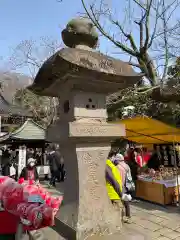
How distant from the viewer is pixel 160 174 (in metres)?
7.40

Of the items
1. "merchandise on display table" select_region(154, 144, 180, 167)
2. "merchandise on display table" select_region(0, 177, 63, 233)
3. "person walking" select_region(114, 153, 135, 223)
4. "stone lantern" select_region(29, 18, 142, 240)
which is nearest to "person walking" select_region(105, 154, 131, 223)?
"stone lantern" select_region(29, 18, 142, 240)

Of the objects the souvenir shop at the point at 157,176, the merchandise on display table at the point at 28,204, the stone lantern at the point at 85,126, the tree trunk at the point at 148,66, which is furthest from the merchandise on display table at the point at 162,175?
the merchandise on display table at the point at 28,204

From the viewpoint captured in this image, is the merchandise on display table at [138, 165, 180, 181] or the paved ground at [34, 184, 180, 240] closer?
the paved ground at [34, 184, 180, 240]

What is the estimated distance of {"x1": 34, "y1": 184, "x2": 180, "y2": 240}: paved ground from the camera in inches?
144

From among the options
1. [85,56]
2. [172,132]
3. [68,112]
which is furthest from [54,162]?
[85,56]

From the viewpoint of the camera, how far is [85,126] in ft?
11.7

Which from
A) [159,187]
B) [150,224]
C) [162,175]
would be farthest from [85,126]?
[162,175]

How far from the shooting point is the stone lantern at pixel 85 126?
3.46m

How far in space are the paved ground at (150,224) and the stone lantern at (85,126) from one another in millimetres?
257

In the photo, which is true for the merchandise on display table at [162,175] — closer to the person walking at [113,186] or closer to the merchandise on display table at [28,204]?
the person walking at [113,186]

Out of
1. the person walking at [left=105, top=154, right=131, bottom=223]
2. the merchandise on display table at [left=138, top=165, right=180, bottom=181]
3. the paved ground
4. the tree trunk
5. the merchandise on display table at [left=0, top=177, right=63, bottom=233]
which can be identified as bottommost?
the paved ground

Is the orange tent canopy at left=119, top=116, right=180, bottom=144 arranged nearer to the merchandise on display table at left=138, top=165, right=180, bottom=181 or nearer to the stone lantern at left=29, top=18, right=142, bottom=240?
the merchandise on display table at left=138, top=165, right=180, bottom=181

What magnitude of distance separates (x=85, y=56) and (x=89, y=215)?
2.38m

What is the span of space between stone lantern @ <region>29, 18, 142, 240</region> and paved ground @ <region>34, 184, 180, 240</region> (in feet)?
0.84
